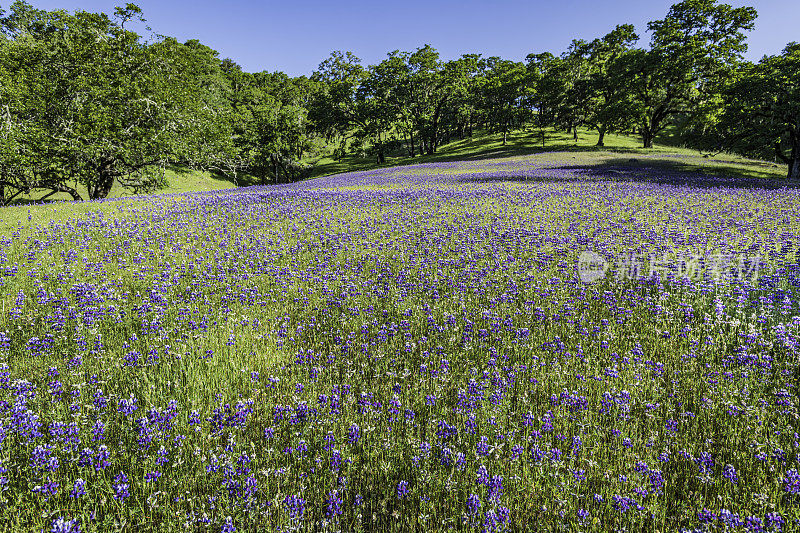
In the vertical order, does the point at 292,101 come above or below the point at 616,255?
above

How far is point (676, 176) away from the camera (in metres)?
24.0

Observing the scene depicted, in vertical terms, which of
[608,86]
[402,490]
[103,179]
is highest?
[608,86]

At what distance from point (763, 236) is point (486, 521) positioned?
12260mm

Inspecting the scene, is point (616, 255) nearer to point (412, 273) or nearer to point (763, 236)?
point (412, 273)

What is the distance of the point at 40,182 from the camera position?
69.8ft

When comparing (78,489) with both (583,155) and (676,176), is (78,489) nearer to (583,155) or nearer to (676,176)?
(676,176)

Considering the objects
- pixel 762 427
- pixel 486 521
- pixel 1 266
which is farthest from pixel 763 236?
pixel 1 266

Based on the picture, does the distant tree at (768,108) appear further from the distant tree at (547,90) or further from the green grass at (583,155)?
the distant tree at (547,90)

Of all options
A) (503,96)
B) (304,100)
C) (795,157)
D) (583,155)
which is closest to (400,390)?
(795,157)

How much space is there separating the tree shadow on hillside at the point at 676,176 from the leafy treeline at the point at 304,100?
2.15 metres

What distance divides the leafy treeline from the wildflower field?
53.9ft

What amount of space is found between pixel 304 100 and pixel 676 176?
73148mm

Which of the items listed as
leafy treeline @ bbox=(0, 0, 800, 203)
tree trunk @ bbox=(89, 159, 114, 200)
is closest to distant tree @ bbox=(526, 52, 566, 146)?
leafy treeline @ bbox=(0, 0, 800, 203)

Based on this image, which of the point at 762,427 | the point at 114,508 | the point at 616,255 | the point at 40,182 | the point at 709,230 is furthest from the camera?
the point at 40,182
